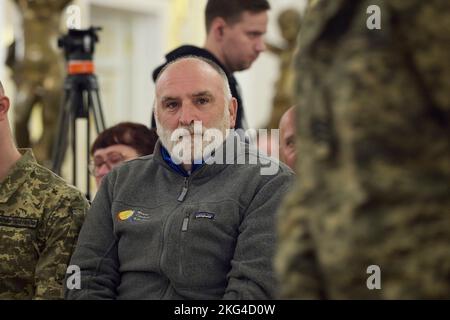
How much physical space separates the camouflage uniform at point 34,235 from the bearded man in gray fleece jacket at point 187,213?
2.9 inches

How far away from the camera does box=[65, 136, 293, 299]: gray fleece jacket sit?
1824 millimetres

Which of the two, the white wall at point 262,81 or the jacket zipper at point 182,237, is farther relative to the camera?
the white wall at point 262,81

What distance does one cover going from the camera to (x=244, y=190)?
1.89m

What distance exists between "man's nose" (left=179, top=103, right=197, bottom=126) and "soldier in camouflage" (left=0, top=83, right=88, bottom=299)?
0.30 meters

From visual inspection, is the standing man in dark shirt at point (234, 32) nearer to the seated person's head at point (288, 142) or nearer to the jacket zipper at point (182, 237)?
the seated person's head at point (288, 142)

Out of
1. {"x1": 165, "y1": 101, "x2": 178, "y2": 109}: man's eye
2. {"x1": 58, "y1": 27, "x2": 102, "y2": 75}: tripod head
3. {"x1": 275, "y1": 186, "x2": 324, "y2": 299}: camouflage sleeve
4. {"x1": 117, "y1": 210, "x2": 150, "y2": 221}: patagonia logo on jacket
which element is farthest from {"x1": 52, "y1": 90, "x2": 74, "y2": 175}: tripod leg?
{"x1": 275, "y1": 186, "x2": 324, "y2": 299}: camouflage sleeve

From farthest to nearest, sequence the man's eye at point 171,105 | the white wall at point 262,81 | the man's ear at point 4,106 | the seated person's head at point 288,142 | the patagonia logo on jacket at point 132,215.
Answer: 1. the white wall at point 262,81
2. the seated person's head at point 288,142
3. the man's ear at point 4,106
4. the man's eye at point 171,105
5. the patagonia logo on jacket at point 132,215

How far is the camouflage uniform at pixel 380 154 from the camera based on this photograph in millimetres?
886

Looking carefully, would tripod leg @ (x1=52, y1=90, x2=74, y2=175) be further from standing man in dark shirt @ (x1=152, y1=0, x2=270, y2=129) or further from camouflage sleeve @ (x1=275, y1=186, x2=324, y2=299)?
camouflage sleeve @ (x1=275, y1=186, x2=324, y2=299)

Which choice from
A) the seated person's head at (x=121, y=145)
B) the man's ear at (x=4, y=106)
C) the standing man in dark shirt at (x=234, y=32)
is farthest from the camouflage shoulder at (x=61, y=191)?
the standing man in dark shirt at (x=234, y=32)

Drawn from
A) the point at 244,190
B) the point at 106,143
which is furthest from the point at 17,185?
the point at 106,143

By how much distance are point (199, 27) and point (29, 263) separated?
7102mm

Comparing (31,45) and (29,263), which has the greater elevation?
(31,45)
